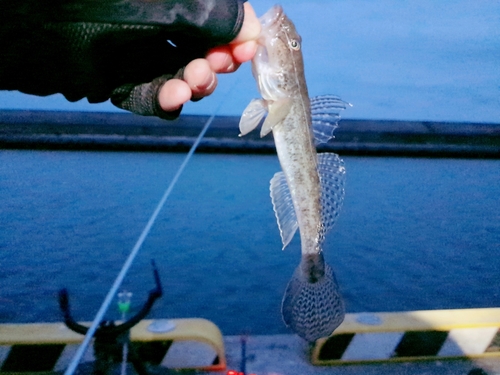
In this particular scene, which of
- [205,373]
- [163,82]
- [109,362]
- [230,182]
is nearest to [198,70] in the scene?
[163,82]

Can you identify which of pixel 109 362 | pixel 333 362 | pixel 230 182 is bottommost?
pixel 230 182

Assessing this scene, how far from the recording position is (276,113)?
168cm

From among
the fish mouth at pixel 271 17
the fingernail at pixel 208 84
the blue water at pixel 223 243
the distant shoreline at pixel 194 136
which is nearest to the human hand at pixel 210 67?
the fingernail at pixel 208 84

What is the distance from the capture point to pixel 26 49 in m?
1.56

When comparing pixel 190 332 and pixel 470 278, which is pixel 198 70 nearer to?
pixel 190 332

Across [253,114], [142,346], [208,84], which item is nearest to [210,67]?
[208,84]

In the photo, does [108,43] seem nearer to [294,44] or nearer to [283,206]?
[294,44]

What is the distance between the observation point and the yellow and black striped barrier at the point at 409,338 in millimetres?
2561

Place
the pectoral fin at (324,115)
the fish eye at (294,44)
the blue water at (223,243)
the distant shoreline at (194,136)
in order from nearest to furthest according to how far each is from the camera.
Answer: the fish eye at (294,44), the pectoral fin at (324,115), the blue water at (223,243), the distant shoreline at (194,136)

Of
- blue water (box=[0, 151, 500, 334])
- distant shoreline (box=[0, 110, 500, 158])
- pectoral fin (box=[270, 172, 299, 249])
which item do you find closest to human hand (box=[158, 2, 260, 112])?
pectoral fin (box=[270, 172, 299, 249])

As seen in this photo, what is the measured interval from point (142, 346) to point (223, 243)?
102 inches

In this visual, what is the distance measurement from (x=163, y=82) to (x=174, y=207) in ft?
13.7

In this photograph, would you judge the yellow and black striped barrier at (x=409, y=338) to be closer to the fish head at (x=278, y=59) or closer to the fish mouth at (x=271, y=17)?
the fish head at (x=278, y=59)

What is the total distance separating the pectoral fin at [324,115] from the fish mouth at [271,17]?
0.31m
